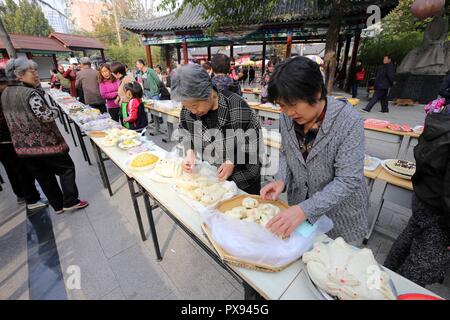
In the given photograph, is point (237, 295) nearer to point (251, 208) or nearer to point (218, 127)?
point (251, 208)

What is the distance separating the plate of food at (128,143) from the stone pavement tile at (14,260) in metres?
1.47

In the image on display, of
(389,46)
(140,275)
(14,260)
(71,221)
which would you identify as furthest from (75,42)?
(140,275)

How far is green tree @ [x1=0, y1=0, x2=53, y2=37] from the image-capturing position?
29.0 meters

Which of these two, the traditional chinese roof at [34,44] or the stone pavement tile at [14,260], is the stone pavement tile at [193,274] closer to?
the stone pavement tile at [14,260]

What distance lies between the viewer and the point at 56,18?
4503 centimetres

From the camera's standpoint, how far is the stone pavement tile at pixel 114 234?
2305 millimetres

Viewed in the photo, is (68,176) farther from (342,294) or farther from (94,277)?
(342,294)

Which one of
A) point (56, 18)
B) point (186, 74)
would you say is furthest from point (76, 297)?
point (56, 18)

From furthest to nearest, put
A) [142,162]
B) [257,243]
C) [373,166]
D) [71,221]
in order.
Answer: [71,221], [373,166], [142,162], [257,243]

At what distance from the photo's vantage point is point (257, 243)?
37.6 inches

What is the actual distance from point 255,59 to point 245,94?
58.4 feet

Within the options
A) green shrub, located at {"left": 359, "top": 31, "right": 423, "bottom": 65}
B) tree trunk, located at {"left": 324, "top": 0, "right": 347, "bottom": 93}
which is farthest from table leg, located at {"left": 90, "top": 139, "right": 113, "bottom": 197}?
green shrub, located at {"left": 359, "top": 31, "right": 423, "bottom": 65}

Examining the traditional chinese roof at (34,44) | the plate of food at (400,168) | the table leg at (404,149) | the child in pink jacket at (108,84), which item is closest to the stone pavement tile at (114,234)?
the plate of food at (400,168)

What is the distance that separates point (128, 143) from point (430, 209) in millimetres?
2638
